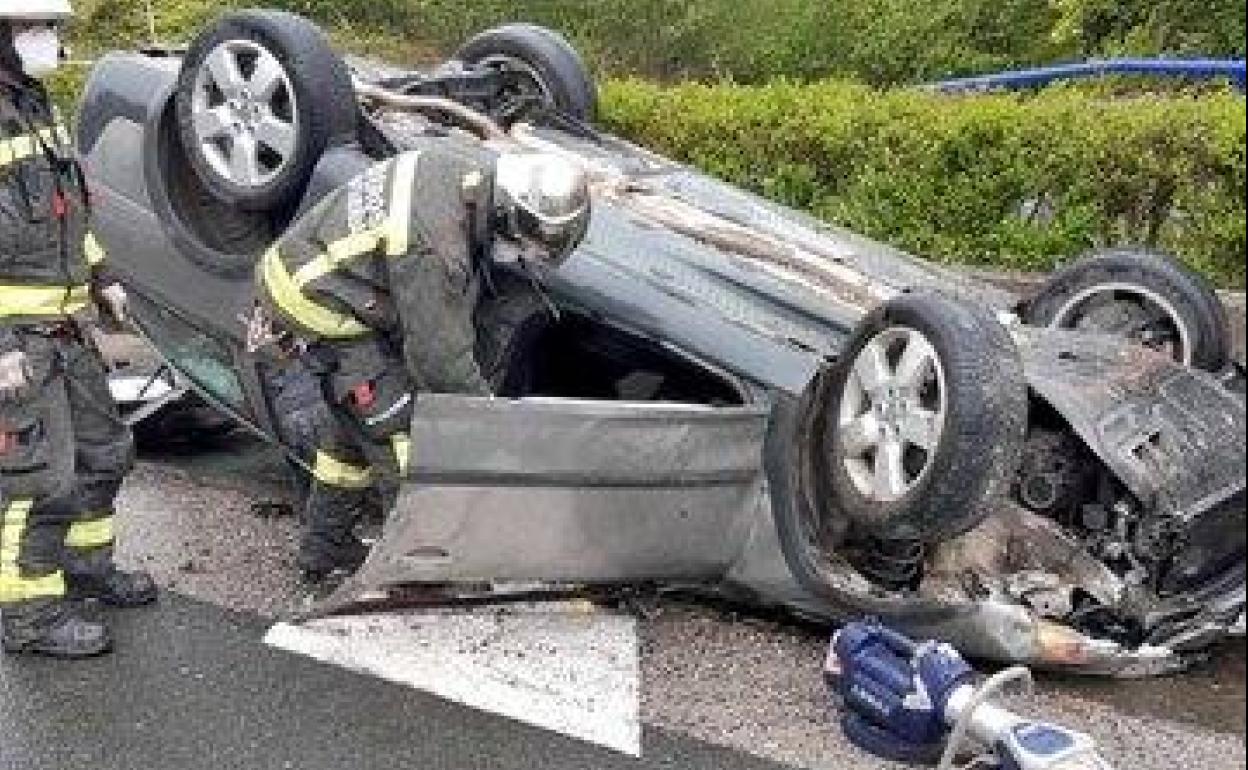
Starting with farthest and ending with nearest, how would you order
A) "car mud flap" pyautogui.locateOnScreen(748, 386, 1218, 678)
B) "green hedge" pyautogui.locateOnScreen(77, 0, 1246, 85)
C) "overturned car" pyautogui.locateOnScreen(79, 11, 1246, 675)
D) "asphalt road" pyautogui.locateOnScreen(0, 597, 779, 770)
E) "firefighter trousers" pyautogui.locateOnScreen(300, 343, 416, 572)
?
"green hedge" pyautogui.locateOnScreen(77, 0, 1246, 85) → "firefighter trousers" pyautogui.locateOnScreen(300, 343, 416, 572) → "car mud flap" pyautogui.locateOnScreen(748, 386, 1218, 678) → "overturned car" pyautogui.locateOnScreen(79, 11, 1246, 675) → "asphalt road" pyautogui.locateOnScreen(0, 597, 779, 770)

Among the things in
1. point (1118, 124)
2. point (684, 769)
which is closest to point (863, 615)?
point (684, 769)

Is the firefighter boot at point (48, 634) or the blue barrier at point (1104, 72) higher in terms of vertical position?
the blue barrier at point (1104, 72)

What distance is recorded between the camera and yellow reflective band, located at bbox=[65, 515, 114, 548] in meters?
4.58

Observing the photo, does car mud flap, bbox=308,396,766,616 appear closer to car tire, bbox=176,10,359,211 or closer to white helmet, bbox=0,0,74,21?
car tire, bbox=176,10,359,211

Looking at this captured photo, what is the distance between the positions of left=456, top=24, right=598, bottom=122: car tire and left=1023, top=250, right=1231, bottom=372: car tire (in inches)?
70.8

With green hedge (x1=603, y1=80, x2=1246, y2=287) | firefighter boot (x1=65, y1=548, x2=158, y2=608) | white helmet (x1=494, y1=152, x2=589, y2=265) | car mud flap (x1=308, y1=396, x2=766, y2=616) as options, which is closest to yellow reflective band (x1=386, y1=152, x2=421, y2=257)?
white helmet (x1=494, y1=152, x2=589, y2=265)

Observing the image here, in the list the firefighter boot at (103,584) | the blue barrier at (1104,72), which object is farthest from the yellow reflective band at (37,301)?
the blue barrier at (1104,72)

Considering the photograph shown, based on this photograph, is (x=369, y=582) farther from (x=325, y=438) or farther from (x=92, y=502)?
(x=92, y=502)

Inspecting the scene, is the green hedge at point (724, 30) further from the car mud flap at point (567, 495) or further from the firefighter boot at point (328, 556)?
the car mud flap at point (567, 495)

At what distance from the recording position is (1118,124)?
16.7 feet

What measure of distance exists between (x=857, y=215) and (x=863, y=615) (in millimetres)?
3123

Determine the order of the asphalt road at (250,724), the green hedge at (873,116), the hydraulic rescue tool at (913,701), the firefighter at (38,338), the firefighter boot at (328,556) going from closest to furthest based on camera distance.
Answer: the hydraulic rescue tool at (913,701) → the asphalt road at (250,724) → the firefighter at (38,338) → the firefighter boot at (328,556) → the green hedge at (873,116)

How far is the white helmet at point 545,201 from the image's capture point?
403 cm

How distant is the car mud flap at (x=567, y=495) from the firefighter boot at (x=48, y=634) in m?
0.58
